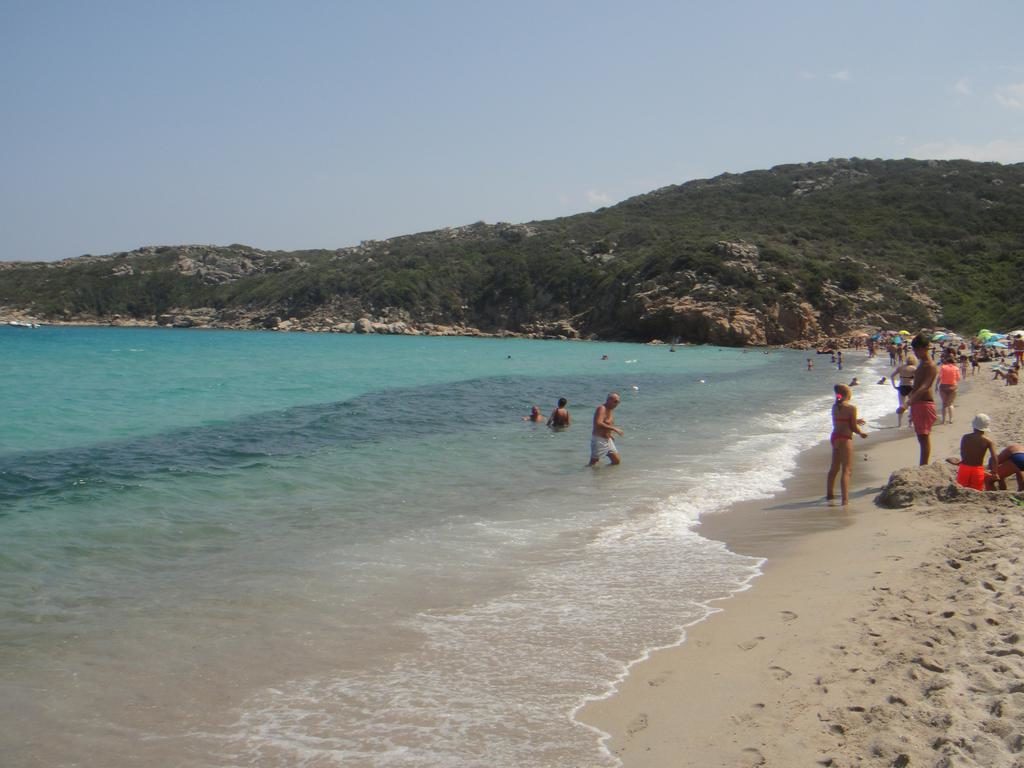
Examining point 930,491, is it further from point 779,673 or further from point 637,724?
point 637,724

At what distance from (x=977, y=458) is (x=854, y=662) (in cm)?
544

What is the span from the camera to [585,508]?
32.4ft

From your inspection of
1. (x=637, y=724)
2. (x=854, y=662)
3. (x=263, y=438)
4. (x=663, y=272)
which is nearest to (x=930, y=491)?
(x=854, y=662)

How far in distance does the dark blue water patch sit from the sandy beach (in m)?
8.47

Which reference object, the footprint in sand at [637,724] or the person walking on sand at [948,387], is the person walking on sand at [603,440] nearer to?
the person walking on sand at [948,387]

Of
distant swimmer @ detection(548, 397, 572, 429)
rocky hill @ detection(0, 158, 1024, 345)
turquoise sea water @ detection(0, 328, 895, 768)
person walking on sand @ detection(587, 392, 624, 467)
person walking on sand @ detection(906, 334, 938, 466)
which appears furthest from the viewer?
rocky hill @ detection(0, 158, 1024, 345)

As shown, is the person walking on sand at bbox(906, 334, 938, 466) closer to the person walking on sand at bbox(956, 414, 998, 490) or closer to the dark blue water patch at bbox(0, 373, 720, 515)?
the person walking on sand at bbox(956, 414, 998, 490)

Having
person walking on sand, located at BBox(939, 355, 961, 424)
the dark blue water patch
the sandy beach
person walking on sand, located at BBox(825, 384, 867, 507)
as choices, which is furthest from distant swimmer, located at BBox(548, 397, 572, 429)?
the sandy beach

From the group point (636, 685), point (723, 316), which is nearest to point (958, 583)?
point (636, 685)

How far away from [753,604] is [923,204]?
8790 cm

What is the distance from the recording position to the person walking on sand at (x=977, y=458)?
8.91m

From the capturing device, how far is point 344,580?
273 inches

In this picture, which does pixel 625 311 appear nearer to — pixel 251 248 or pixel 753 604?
pixel 753 604

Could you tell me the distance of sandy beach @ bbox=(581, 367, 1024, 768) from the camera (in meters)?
3.78
